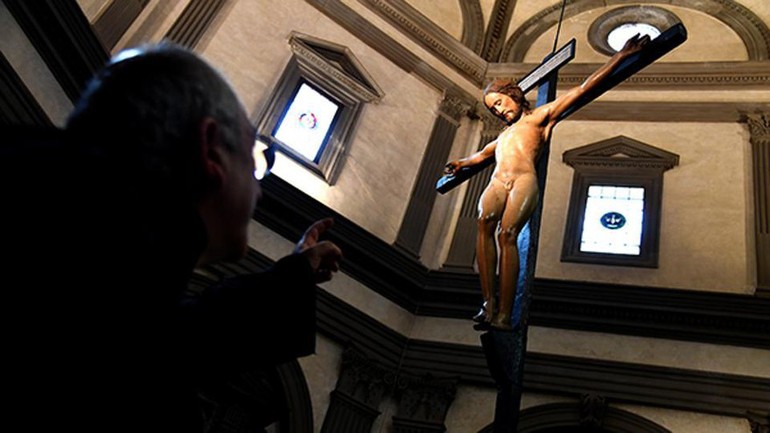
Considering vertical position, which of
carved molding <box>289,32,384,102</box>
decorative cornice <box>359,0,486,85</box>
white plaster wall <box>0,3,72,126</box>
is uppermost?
decorative cornice <box>359,0,486,85</box>

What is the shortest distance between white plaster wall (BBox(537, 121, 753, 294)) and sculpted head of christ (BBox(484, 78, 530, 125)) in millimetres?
4231

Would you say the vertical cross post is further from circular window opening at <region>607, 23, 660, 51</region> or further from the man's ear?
circular window opening at <region>607, 23, 660, 51</region>

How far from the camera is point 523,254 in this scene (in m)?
4.07

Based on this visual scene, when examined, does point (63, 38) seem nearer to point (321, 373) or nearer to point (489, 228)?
point (321, 373)

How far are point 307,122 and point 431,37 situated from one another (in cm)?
294

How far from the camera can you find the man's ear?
38.7 inches

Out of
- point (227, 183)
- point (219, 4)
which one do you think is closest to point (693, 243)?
point (219, 4)

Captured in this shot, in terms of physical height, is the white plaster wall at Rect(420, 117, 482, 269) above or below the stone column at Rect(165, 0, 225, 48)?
below

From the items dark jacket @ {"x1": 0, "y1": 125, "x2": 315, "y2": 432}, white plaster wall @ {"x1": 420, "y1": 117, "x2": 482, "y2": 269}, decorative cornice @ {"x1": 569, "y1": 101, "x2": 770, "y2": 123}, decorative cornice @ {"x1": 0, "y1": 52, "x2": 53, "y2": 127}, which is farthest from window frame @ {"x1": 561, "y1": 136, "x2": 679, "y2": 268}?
dark jacket @ {"x1": 0, "y1": 125, "x2": 315, "y2": 432}

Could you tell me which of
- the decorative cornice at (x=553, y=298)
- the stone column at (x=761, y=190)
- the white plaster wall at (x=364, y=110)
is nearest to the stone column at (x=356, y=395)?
the decorative cornice at (x=553, y=298)

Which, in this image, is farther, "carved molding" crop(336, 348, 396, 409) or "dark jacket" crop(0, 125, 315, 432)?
"carved molding" crop(336, 348, 396, 409)

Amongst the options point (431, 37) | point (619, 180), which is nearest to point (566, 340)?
point (619, 180)

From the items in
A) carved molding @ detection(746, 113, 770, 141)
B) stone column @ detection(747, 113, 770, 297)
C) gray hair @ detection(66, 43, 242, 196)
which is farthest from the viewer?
carved molding @ detection(746, 113, 770, 141)

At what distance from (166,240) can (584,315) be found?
25.0ft
